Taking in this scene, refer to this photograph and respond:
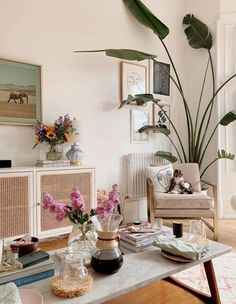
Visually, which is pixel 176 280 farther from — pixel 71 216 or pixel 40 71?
pixel 40 71

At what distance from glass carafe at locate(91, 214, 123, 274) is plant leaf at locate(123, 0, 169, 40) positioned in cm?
265

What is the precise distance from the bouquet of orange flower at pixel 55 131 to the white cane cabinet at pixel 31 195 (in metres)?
0.30

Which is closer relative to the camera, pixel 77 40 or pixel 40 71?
pixel 40 71

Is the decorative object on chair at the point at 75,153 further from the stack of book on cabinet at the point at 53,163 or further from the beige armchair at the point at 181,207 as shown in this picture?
the beige armchair at the point at 181,207

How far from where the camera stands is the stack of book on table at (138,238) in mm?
1642

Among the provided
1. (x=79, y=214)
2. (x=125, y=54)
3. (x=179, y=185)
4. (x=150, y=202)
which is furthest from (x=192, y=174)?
(x=79, y=214)

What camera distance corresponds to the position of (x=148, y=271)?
137 cm

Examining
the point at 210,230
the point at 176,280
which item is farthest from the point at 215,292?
the point at 210,230

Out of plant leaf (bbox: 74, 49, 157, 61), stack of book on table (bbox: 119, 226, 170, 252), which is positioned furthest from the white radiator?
stack of book on table (bbox: 119, 226, 170, 252)

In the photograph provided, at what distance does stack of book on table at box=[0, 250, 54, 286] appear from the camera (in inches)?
48.2

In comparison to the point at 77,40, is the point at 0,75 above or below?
below

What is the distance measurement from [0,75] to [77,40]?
97cm

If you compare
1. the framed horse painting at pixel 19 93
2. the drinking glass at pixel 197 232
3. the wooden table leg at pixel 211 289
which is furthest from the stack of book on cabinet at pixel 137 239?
the framed horse painting at pixel 19 93

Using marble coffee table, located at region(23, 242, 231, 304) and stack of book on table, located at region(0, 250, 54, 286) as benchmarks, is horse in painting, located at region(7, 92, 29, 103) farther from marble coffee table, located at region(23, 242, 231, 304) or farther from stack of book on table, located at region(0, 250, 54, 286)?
marble coffee table, located at region(23, 242, 231, 304)
